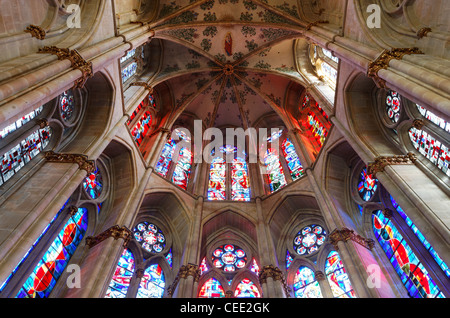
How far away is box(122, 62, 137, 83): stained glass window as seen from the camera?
12347 millimetres

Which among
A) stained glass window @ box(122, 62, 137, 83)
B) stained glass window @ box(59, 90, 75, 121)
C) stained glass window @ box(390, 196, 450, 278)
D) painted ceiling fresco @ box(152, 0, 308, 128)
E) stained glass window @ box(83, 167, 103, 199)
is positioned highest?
painted ceiling fresco @ box(152, 0, 308, 128)

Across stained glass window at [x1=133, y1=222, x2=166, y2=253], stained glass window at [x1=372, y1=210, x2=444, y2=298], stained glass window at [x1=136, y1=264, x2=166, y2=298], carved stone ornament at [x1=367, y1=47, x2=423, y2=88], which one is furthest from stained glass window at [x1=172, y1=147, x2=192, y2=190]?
carved stone ornament at [x1=367, y1=47, x2=423, y2=88]

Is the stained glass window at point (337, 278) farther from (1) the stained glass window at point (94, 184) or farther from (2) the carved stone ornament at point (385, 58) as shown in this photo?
(1) the stained glass window at point (94, 184)

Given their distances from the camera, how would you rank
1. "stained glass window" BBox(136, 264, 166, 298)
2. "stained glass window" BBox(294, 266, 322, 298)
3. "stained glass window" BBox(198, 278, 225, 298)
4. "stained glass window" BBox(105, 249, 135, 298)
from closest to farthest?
"stained glass window" BBox(105, 249, 135, 298)
"stained glass window" BBox(136, 264, 166, 298)
"stained glass window" BBox(294, 266, 322, 298)
"stained glass window" BBox(198, 278, 225, 298)

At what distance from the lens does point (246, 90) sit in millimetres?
16594

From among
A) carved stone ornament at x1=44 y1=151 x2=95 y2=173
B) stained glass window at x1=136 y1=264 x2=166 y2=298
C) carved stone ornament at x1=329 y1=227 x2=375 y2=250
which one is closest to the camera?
carved stone ornament at x1=44 y1=151 x2=95 y2=173

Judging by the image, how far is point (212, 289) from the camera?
10094 millimetres

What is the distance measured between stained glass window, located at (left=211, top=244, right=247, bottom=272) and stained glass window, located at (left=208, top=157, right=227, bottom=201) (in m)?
2.03

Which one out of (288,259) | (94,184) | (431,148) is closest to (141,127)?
(94,184)

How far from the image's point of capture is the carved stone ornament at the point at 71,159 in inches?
292

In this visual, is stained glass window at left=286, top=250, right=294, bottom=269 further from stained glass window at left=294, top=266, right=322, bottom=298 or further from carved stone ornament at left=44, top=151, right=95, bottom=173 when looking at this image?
carved stone ornament at left=44, top=151, right=95, bottom=173

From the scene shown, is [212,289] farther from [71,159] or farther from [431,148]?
[431,148]
